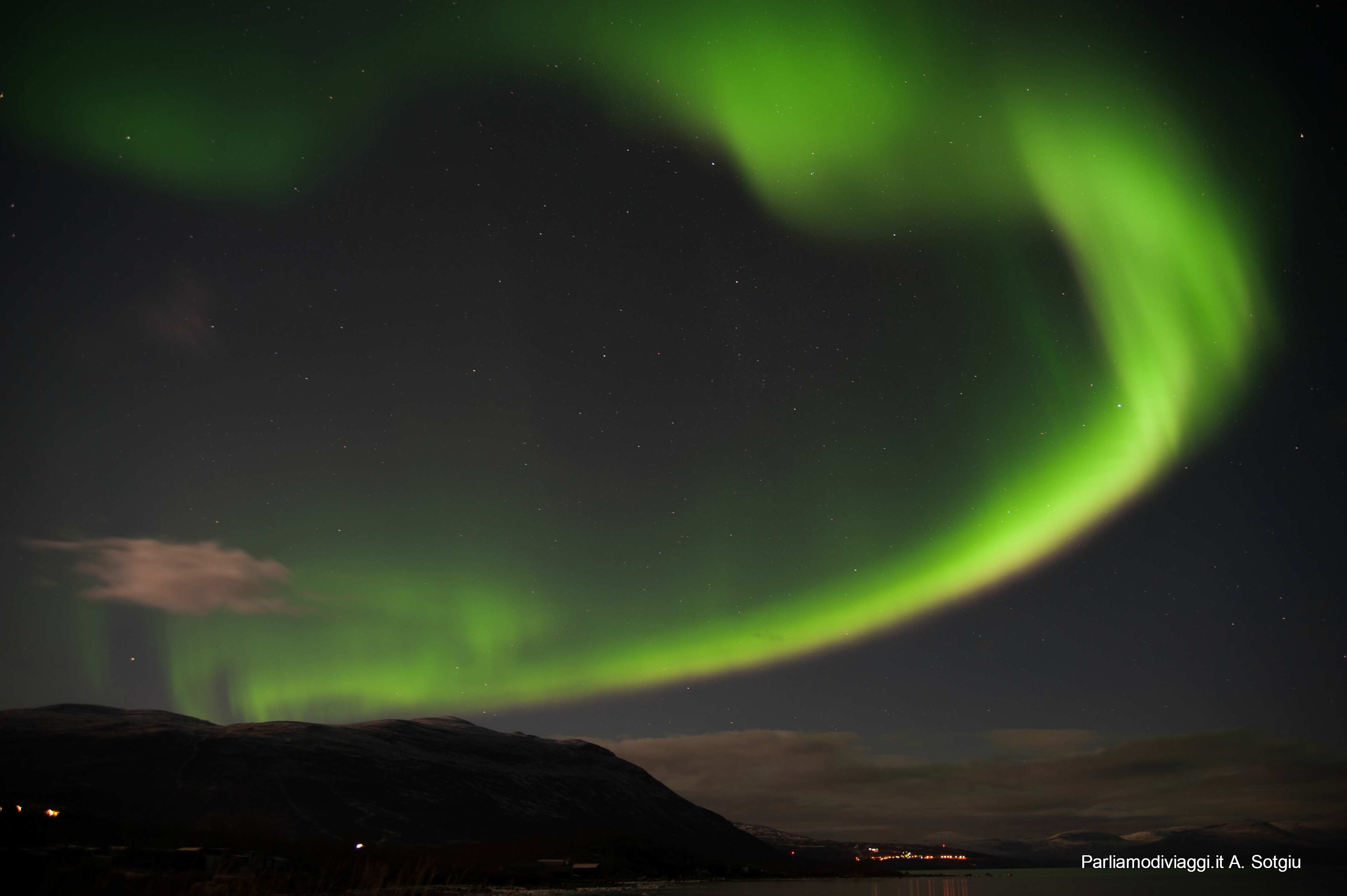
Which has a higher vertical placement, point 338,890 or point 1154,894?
point 338,890

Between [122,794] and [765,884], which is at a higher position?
[122,794]

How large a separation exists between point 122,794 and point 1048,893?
195060 millimetres

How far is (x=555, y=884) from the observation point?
5541 inches

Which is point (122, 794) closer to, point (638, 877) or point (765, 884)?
point (638, 877)

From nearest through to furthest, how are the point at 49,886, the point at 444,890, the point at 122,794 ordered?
the point at 49,886
the point at 444,890
the point at 122,794

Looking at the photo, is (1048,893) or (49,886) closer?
(49,886)

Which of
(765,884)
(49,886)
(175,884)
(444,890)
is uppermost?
(49,886)

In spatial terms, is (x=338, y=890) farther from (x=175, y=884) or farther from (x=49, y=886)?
(x=49, y=886)

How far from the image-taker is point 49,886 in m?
26.3

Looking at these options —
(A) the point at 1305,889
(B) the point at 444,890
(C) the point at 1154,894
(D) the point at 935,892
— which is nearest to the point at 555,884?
(B) the point at 444,890

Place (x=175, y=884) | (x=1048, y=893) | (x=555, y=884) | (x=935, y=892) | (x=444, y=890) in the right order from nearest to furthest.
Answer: (x=175, y=884) → (x=444, y=890) → (x=555, y=884) → (x=1048, y=893) → (x=935, y=892)

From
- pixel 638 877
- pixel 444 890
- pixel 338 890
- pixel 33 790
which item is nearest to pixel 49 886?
pixel 338 890

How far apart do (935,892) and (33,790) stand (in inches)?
7409

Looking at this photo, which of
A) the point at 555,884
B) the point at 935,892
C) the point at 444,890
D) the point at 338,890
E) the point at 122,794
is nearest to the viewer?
the point at 338,890
